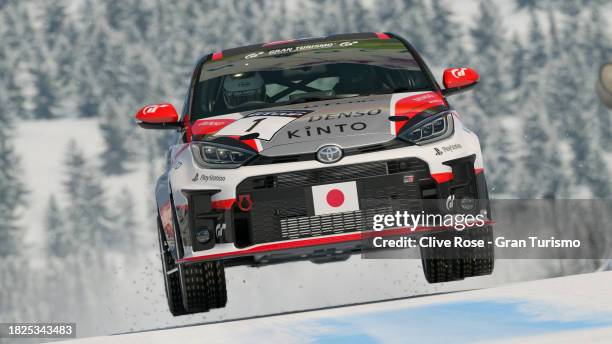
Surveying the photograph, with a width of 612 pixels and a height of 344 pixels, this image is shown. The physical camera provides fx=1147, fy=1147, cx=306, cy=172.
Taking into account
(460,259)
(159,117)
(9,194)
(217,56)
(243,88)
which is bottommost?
(460,259)

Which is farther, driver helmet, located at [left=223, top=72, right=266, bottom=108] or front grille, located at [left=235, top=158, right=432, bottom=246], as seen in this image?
driver helmet, located at [left=223, top=72, right=266, bottom=108]

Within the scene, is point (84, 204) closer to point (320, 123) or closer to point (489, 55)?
point (489, 55)

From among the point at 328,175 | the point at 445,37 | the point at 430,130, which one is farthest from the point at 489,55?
the point at 328,175

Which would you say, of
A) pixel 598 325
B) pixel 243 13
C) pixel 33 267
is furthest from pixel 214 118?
pixel 243 13

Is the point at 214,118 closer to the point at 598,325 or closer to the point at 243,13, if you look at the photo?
the point at 598,325

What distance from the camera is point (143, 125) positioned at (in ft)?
24.2

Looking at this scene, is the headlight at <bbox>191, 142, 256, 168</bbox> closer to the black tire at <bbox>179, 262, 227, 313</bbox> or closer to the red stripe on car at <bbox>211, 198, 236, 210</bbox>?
Result: the red stripe on car at <bbox>211, 198, 236, 210</bbox>

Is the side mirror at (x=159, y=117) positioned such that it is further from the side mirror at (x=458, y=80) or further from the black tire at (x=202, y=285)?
the side mirror at (x=458, y=80)

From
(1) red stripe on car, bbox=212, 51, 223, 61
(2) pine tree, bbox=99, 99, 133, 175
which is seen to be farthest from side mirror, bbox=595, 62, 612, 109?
(2) pine tree, bbox=99, 99, 133, 175

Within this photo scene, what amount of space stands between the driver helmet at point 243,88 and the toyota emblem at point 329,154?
1400mm

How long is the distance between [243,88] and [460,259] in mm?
1958

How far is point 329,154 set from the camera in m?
6.29

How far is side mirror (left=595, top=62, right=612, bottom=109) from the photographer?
16073mm

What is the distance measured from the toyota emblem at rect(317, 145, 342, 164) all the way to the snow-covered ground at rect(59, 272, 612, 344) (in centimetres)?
84
